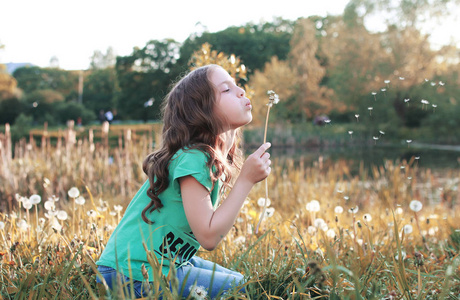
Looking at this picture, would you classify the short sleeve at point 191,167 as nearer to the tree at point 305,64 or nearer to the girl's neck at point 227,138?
the girl's neck at point 227,138

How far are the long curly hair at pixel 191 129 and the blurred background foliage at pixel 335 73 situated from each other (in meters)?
13.8

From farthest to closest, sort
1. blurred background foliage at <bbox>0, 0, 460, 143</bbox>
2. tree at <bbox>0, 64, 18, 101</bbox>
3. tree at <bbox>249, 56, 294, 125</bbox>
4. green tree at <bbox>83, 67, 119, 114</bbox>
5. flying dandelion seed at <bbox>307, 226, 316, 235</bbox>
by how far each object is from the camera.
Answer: green tree at <bbox>83, 67, 119, 114</bbox> < tree at <bbox>0, 64, 18, 101</bbox> < blurred background foliage at <bbox>0, 0, 460, 143</bbox> < tree at <bbox>249, 56, 294, 125</bbox> < flying dandelion seed at <bbox>307, 226, 316, 235</bbox>

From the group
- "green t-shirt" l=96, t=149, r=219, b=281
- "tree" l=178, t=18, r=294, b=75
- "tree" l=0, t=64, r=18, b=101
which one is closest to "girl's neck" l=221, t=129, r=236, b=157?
"green t-shirt" l=96, t=149, r=219, b=281

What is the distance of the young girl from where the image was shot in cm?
147

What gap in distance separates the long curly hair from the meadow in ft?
1.18

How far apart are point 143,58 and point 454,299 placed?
119 ft

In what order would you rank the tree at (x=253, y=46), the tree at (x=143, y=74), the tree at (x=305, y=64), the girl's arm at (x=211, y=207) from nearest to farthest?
1. the girl's arm at (x=211, y=207)
2. the tree at (x=305, y=64)
3. the tree at (x=253, y=46)
4. the tree at (x=143, y=74)

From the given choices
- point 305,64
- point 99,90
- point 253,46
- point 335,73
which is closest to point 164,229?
point 305,64

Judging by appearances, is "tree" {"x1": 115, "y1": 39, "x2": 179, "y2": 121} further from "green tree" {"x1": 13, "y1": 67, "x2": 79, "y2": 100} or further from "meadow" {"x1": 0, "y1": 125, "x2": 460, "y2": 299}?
"meadow" {"x1": 0, "y1": 125, "x2": 460, "y2": 299}

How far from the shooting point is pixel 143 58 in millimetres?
35844

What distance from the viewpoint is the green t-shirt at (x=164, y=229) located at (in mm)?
1524

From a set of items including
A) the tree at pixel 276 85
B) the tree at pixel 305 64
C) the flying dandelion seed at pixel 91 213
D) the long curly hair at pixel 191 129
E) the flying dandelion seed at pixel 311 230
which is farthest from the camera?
the tree at pixel 305 64

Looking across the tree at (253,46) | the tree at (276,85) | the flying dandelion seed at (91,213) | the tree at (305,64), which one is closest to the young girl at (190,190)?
the flying dandelion seed at (91,213)

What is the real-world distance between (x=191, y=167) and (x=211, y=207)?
0.16m
